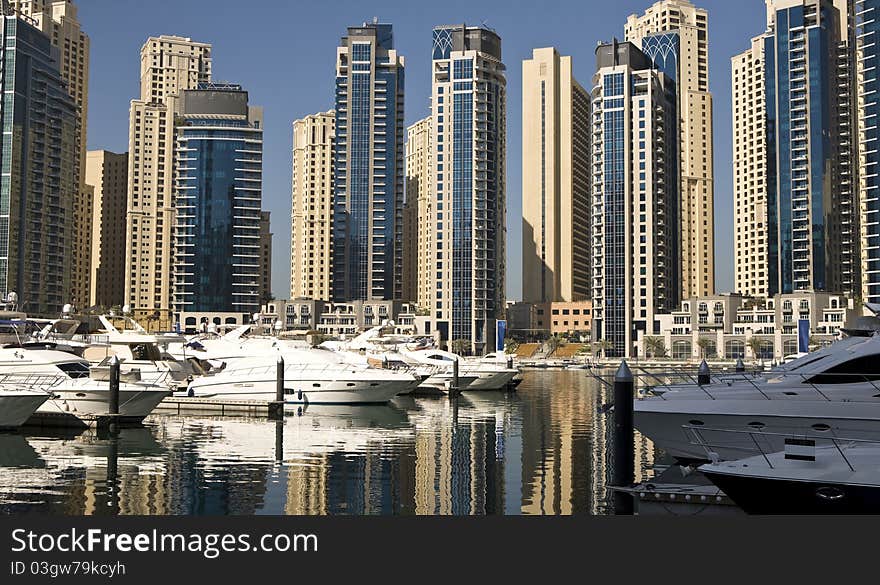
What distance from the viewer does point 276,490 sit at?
76.9 ft

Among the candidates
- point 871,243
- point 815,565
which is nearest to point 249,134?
point 871,243

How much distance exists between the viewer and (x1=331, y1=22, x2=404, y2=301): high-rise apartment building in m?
186

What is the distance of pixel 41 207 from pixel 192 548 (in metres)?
146

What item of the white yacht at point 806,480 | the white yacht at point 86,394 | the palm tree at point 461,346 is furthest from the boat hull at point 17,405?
the palm tree at point 461,346

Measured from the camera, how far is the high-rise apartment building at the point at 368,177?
186000 millimetres

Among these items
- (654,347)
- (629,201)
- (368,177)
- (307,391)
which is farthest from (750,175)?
(307,391)

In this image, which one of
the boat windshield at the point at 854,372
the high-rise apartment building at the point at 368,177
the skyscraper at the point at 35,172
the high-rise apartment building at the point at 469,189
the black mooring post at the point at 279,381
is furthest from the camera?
the high-rise apartment building at the point at 368,177

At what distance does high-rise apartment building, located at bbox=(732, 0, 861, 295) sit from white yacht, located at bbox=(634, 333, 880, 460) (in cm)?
14594

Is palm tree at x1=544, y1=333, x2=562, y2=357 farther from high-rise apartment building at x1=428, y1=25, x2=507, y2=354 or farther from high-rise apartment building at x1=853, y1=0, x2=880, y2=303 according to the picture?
high-rise apartment building at x1=853, y1=0, x2=880, y2=303

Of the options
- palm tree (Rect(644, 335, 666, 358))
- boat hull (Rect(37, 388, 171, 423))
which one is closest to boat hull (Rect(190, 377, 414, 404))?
boat hull (Rect(37, 388, 171, 423))

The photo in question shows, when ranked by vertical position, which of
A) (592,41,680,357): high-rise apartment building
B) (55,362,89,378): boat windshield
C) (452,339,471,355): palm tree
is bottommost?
(452,339,471,355): palm tree

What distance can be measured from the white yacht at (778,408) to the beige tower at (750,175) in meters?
156

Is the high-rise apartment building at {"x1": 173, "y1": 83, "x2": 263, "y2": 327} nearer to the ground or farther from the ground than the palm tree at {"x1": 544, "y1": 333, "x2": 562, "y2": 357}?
farther from the ground

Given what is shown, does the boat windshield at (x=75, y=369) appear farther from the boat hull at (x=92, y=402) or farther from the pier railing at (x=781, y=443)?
the pier railing at (x=781, y=443)
